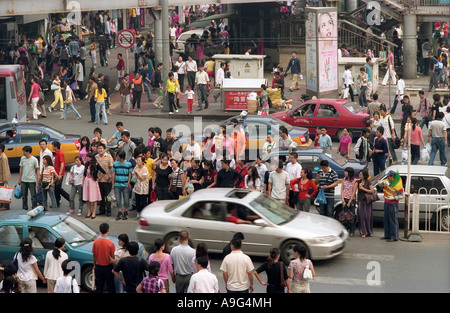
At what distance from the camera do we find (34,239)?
44.2 ft

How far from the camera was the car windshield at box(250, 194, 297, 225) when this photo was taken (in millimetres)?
14344

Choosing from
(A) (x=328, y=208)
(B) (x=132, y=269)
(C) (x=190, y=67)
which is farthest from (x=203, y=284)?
(C) (x=190, y=67)

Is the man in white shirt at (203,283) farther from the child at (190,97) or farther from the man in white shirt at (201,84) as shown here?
the man in white shirt at (201,84)

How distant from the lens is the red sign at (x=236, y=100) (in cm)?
2800

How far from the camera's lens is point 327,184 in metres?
16.2

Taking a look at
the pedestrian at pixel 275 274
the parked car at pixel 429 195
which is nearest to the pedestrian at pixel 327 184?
the parked car at pixel 429 195

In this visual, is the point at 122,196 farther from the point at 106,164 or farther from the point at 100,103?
the point at 100,103

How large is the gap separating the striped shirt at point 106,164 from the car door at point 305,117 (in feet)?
25.4

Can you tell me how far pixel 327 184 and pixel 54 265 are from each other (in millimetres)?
6054

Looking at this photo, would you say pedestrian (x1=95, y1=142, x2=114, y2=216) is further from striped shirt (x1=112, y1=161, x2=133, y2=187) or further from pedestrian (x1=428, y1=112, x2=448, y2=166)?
pedestrian (x1=428, y1=112, x2=448, y2=166)

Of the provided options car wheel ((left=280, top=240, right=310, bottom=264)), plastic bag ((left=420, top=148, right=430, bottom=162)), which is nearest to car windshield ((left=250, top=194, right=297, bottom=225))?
car wheel ((left=280, top=240, right=310, bottom=264))

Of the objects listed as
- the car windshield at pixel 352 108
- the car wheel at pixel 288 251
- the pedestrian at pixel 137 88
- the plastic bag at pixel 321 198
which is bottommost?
the car wheel at pixel 288 251

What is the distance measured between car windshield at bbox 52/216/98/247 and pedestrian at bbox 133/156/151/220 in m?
3.09

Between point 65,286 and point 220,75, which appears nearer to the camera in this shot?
point 65,286
